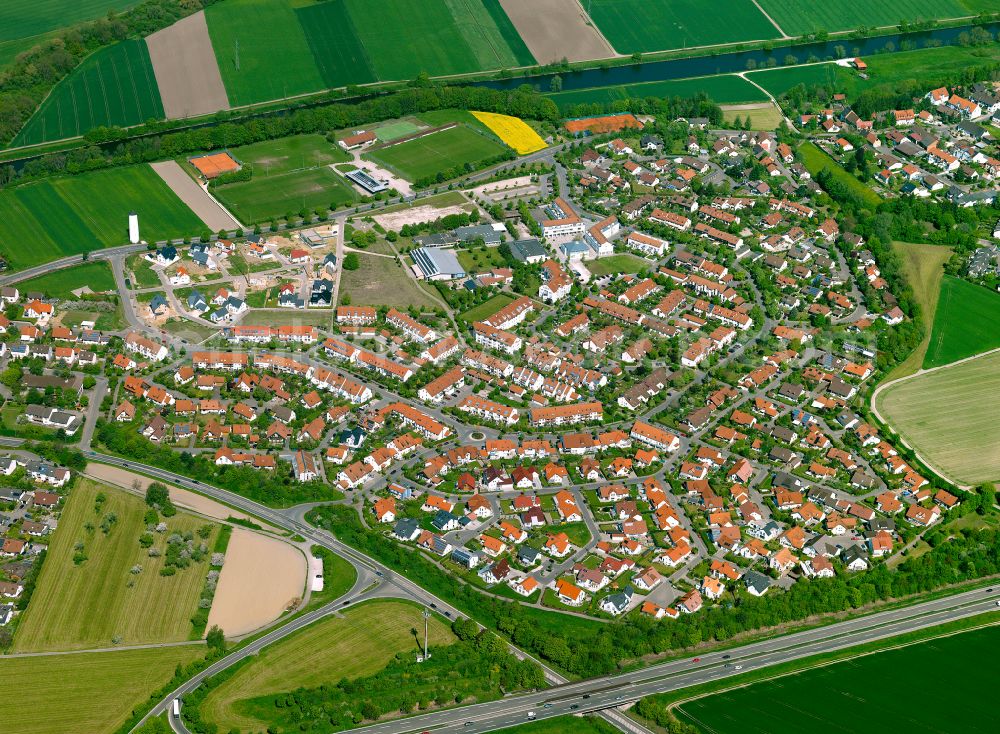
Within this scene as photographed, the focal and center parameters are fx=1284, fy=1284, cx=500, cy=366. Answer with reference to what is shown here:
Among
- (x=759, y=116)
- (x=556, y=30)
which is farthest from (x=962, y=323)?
(x=556, y=30)

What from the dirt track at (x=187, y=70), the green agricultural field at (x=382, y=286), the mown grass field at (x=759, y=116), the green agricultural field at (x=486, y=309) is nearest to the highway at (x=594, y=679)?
the green agricultural field at (x=382, y=286)

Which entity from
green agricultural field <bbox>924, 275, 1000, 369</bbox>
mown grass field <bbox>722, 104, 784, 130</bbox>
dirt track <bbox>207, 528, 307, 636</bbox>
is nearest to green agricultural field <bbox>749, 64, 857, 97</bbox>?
mown grass field <bbox>722, 104, 784, 130</bbox>

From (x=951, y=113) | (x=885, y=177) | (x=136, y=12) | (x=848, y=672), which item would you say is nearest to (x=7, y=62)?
(x=136, y=12)

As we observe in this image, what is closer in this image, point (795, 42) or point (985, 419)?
point (985, 419)

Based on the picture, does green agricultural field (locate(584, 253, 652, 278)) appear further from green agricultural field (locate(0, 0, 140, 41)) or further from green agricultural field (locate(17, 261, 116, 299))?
green agricultural field (locate(0, 0, 140, 41))

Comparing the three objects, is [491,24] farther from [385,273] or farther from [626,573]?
[626,573]

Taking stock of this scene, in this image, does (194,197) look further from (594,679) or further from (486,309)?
(594,679)
